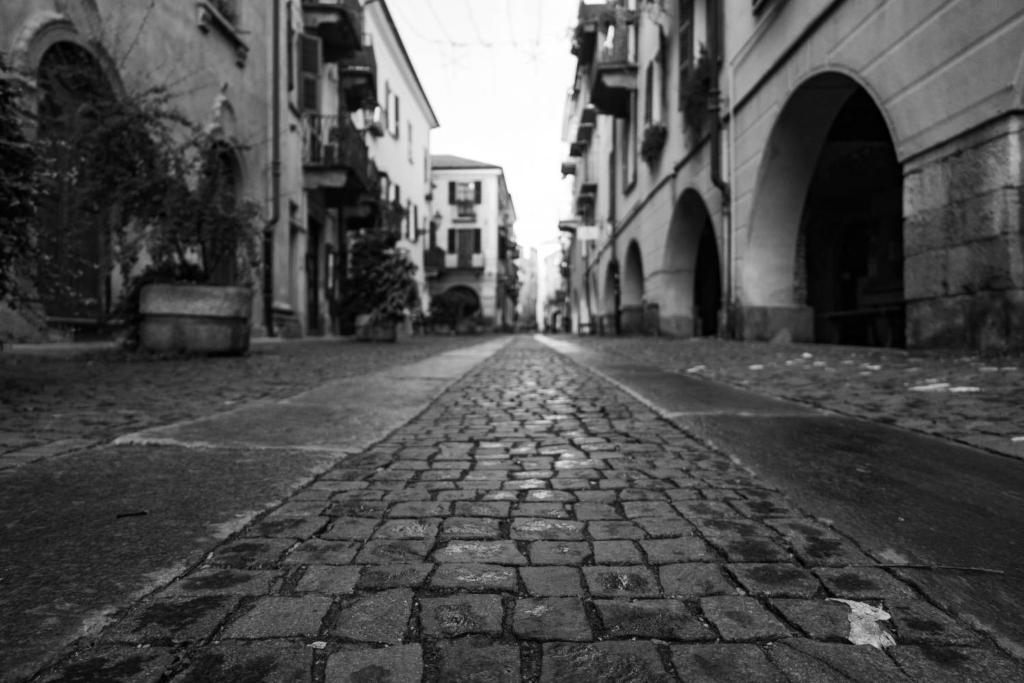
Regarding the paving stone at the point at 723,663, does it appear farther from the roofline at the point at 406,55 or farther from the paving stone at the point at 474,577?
the roofline at the point at 406,55

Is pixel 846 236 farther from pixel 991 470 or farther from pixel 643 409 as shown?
pixel 991 470

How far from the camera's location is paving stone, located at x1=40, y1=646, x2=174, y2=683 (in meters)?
0.97

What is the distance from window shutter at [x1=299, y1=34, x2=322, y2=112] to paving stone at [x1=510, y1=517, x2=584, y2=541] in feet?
56.4

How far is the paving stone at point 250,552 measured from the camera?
142cm

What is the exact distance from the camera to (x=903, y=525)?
5.51 ft

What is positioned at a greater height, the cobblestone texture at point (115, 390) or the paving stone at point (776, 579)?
the cobblestone texture at point (115, 390)

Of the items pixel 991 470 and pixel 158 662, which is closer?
pixel 158 662

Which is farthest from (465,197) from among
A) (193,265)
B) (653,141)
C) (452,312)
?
(193,265)

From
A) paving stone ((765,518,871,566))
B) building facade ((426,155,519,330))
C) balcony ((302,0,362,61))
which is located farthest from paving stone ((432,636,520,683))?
building facade ((426,155,519,330))

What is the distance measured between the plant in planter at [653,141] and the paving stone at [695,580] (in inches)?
610

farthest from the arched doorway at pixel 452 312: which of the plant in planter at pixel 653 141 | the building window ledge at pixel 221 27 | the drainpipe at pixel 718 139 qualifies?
the drainpipe at pixel 718 139

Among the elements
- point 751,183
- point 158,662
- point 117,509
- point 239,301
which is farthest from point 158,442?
point 751,183

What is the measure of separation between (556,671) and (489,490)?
1.08 m

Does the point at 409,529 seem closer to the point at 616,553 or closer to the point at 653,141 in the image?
the point at 616,553
